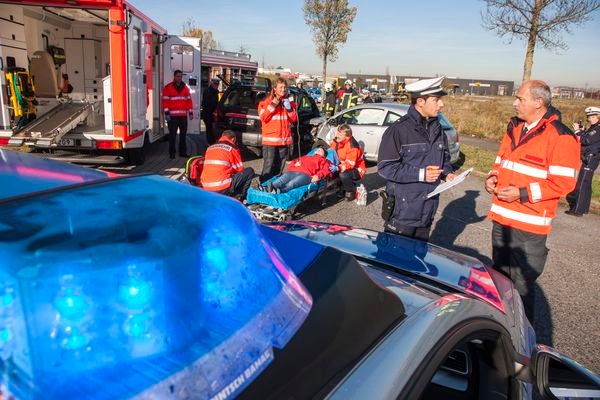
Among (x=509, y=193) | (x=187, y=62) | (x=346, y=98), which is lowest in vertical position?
(x=509, y=193)

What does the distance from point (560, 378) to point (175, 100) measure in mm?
9328

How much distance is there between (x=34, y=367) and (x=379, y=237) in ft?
7.26

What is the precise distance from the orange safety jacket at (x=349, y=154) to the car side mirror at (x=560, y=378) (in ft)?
18.9

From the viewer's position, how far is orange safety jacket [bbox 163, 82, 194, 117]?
9.70 meters

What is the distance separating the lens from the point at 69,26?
35.7ft

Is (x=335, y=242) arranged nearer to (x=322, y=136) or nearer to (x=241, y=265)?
(x=241, y=265)

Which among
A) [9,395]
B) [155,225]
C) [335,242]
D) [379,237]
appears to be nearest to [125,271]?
[155,225]

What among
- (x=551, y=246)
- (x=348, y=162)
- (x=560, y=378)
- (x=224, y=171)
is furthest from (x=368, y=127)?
(x=560, y=378)

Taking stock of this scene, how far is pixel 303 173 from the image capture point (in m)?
6.42

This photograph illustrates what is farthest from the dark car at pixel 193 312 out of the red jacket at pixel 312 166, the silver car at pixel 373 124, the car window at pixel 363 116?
the car window at pixel 363 116

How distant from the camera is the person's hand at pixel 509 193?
303cm

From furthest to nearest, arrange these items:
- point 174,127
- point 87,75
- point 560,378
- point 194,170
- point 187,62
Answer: point 87,75, point 187,62, point 174,127, point 194,170, point 560,378

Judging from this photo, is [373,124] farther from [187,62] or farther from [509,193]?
[509,193]

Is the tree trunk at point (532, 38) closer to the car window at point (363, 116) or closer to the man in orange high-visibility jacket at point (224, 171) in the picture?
the car window at point (363, 116)
